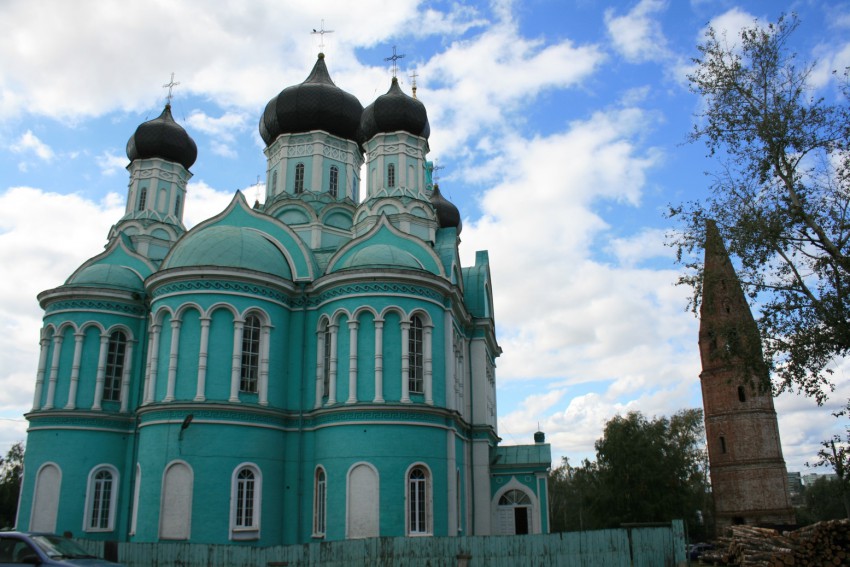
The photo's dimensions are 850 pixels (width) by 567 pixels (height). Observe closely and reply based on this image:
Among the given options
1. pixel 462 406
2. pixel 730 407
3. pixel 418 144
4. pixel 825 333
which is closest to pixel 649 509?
pixel 730 407

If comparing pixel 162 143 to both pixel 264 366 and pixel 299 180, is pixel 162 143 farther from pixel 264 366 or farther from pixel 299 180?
pixel 264 366

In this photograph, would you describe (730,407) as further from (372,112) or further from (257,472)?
(257,472)

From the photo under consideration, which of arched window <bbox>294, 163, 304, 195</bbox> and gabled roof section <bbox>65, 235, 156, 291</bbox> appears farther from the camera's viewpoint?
arched window <bbox>294, 163, 304, 195</bbox>

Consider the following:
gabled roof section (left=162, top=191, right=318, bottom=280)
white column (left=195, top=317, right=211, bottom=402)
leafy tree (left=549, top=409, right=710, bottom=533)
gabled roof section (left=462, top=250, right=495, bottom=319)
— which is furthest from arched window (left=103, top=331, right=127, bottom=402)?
leafy tree (left=549, top=409, right=710, bottom=533)

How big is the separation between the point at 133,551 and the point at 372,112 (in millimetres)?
16961

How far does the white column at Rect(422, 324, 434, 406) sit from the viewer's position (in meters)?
18.2

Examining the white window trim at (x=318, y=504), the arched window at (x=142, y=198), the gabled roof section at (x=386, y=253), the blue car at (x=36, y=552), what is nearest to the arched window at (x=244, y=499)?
the white window trim at (x=318, y=504)

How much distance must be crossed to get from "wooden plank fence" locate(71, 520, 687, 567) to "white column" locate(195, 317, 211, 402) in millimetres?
4708

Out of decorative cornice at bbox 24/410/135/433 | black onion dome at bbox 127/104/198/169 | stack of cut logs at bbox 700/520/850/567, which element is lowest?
stack of cut logs at bbox 700/520/850/567

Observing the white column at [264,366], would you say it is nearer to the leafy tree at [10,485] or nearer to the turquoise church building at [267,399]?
the turquoise church building at [267,399]

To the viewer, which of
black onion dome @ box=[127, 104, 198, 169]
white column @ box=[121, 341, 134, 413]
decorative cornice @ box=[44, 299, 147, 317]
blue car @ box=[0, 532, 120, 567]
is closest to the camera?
blue car @ box=[0, 532, 120, 567]

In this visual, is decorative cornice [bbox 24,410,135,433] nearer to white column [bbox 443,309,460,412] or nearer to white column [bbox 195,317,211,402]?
white column [bbox 195,317,211,402]

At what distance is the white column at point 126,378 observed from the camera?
20.2 m

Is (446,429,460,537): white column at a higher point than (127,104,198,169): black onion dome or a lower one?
Result: lower
